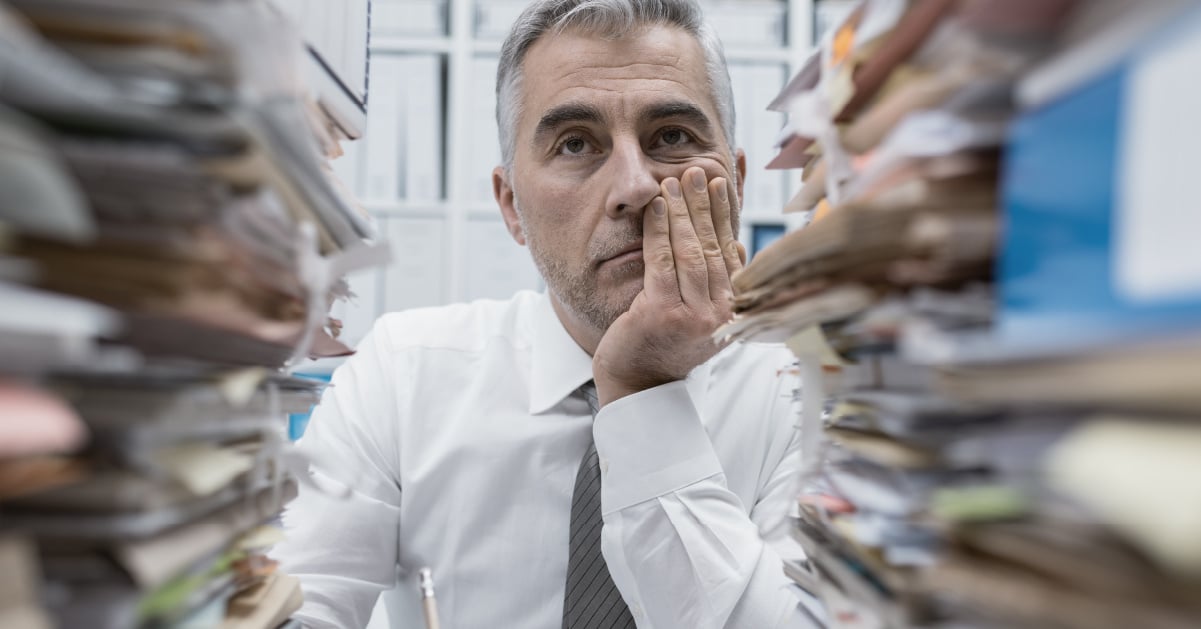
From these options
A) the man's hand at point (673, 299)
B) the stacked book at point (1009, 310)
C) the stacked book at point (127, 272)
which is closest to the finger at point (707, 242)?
the man's hand at point (673, 299)

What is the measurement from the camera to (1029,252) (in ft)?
0.81

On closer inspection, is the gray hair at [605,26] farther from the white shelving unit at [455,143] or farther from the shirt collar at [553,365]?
the white shelving unit at [455,143]

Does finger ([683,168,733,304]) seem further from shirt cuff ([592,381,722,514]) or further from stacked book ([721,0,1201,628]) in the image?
stacked book ([721,0,1201,628])

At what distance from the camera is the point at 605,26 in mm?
1251

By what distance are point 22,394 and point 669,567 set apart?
2.50ft

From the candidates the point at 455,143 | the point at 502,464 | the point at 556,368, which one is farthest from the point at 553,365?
the point at 455,143

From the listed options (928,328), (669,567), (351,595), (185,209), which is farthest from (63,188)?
(351,595)

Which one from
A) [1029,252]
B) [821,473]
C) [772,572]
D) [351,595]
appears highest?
[1029,252]

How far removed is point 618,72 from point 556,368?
0.46 metres

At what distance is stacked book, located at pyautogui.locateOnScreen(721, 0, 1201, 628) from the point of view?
0.19 metres

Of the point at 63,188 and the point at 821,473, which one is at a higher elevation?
the point at 63,188

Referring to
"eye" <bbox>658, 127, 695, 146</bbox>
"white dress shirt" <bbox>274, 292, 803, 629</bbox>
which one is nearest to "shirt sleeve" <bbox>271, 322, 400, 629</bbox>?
"white dress shirt" <bbox>274, 292, 803, 629</bbox>

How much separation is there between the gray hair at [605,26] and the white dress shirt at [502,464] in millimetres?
356

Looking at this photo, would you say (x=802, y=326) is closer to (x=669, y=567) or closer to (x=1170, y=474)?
(x=1170, y=474)
